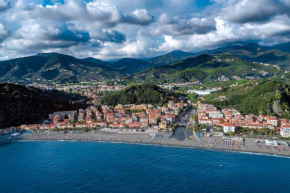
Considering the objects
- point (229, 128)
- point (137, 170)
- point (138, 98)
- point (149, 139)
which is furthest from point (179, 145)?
point (138, 98)

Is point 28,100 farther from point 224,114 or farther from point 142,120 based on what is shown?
point 224,114

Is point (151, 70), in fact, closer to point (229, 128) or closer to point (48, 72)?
point (48, 72)

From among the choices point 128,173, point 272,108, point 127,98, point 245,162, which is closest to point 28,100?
point 127,98

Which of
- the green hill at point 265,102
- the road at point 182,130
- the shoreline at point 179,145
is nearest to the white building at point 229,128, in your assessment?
the road at point 182,130

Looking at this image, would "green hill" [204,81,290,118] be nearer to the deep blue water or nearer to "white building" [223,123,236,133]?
"white building" [223,123,236,133]

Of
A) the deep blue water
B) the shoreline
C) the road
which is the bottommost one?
the deep blue water

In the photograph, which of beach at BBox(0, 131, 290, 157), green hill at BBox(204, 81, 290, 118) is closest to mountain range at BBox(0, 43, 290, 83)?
green hill at BBox(204, 81, 290, 118)
